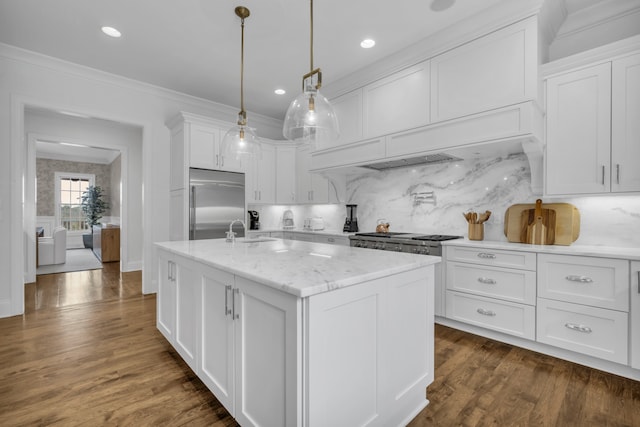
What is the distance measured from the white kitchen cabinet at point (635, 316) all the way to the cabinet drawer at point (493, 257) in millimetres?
567

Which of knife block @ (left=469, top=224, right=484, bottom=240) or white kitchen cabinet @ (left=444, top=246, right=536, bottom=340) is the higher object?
knife block @ (left=469, top=224, right=484, bottom=240)

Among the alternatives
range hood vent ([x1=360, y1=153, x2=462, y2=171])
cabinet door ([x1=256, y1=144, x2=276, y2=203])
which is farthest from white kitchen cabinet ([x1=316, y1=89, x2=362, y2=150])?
cabinet door ([x1=256, y1=144, x2=276, y2=203])

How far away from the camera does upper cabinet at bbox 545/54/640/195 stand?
2227 mm

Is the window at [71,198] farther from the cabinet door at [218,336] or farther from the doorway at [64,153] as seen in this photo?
the cabinet door at [218,336]

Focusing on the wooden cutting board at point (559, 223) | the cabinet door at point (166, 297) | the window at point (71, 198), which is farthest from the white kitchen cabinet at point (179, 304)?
the window at point (71, 198)

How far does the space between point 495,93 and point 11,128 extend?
4.94m

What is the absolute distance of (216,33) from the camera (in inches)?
117

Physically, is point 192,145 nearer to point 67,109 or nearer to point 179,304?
point 67,109

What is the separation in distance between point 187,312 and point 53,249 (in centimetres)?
612

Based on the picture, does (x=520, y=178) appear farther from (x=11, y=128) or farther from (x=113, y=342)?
(x=11, y=128)

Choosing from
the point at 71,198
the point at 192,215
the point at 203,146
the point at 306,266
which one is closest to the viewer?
the point at 306,266

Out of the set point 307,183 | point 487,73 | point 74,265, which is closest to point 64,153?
point 74,265

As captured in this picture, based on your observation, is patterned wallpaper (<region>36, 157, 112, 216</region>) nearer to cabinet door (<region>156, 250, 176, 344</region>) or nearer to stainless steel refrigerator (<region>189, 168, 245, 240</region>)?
stainless steel refrigerator (<region>189, 168, 245, 240</region>)

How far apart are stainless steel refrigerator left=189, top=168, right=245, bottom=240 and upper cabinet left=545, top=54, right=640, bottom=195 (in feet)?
12.5
